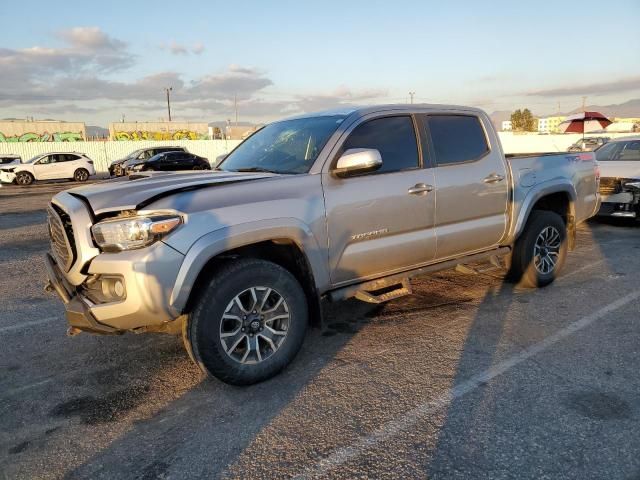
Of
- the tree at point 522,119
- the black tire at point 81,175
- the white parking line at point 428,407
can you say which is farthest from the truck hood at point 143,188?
the tree at point 522,119

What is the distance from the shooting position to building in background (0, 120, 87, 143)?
55.1 meters

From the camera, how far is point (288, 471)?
2504mm

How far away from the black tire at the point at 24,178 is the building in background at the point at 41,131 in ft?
107

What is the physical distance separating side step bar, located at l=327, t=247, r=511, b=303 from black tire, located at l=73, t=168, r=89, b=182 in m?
25.3

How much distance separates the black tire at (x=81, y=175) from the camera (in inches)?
1017

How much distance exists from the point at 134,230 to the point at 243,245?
68 centimetres

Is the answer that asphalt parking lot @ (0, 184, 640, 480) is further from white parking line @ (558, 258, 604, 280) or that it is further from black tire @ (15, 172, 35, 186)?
black tire @ (15, 172, 35, 186)

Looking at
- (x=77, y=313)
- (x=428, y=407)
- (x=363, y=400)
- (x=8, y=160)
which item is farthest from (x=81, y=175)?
(x=428, y=407)

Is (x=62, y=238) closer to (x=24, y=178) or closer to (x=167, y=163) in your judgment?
(x=167, y=163)

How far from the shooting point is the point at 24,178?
2427 centimetres

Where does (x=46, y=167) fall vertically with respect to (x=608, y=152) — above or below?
above

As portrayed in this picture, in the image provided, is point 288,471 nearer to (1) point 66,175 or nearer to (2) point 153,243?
(2) point 153,243

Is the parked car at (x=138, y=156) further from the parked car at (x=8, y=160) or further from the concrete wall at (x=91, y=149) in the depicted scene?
the concrete wall at (x=91, y=149)

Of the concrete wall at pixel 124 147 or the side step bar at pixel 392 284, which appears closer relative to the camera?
the side step bar at pixel 392 284
